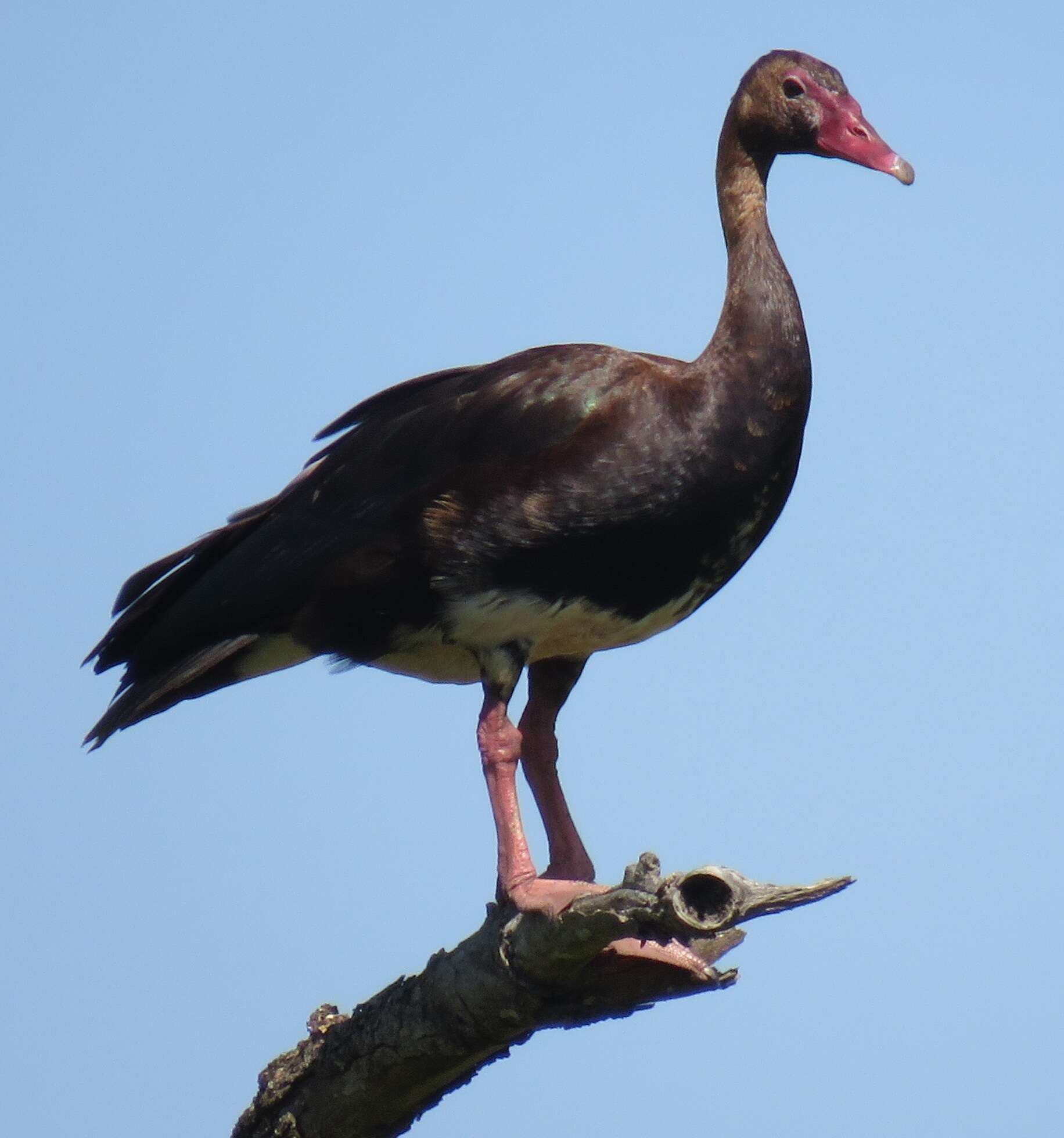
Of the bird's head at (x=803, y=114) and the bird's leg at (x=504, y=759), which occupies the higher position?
the bird's head at (x=803, y=114)

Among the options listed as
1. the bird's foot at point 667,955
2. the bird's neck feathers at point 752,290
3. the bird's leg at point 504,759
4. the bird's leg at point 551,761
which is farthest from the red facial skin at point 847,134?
the bird's foot at point 667,955

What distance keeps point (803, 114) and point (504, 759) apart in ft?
8.73

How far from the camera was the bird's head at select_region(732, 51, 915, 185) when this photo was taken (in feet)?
23.1

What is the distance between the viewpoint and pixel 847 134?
7.06m

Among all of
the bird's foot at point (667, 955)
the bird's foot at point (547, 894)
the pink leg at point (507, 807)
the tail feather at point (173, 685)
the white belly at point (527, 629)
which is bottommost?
the bird's foot at point (667, 955)

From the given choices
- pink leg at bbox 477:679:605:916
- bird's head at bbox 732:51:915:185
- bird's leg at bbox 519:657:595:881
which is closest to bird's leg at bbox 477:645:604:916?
pink leg at bbox 477:679:605:916

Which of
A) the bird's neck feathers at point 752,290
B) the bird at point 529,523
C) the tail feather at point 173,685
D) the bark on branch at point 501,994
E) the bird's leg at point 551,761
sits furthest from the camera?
the bird's leg at point 551,761

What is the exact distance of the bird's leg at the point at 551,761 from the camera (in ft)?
23.0

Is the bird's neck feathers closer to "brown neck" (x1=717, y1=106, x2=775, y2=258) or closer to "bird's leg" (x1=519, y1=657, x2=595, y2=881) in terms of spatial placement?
"brown neck" (x1=717, y1=106, x2=775, y2=258)

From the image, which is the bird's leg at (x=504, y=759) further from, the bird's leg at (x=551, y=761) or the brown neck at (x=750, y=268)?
the brown neck at (x=750, y=268)

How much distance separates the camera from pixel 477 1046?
5.89 meters

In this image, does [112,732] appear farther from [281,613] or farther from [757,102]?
[757,102]

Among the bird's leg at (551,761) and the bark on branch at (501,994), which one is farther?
the bird's leg at (551,761)

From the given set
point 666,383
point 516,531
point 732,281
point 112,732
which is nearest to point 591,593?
point 516,531
